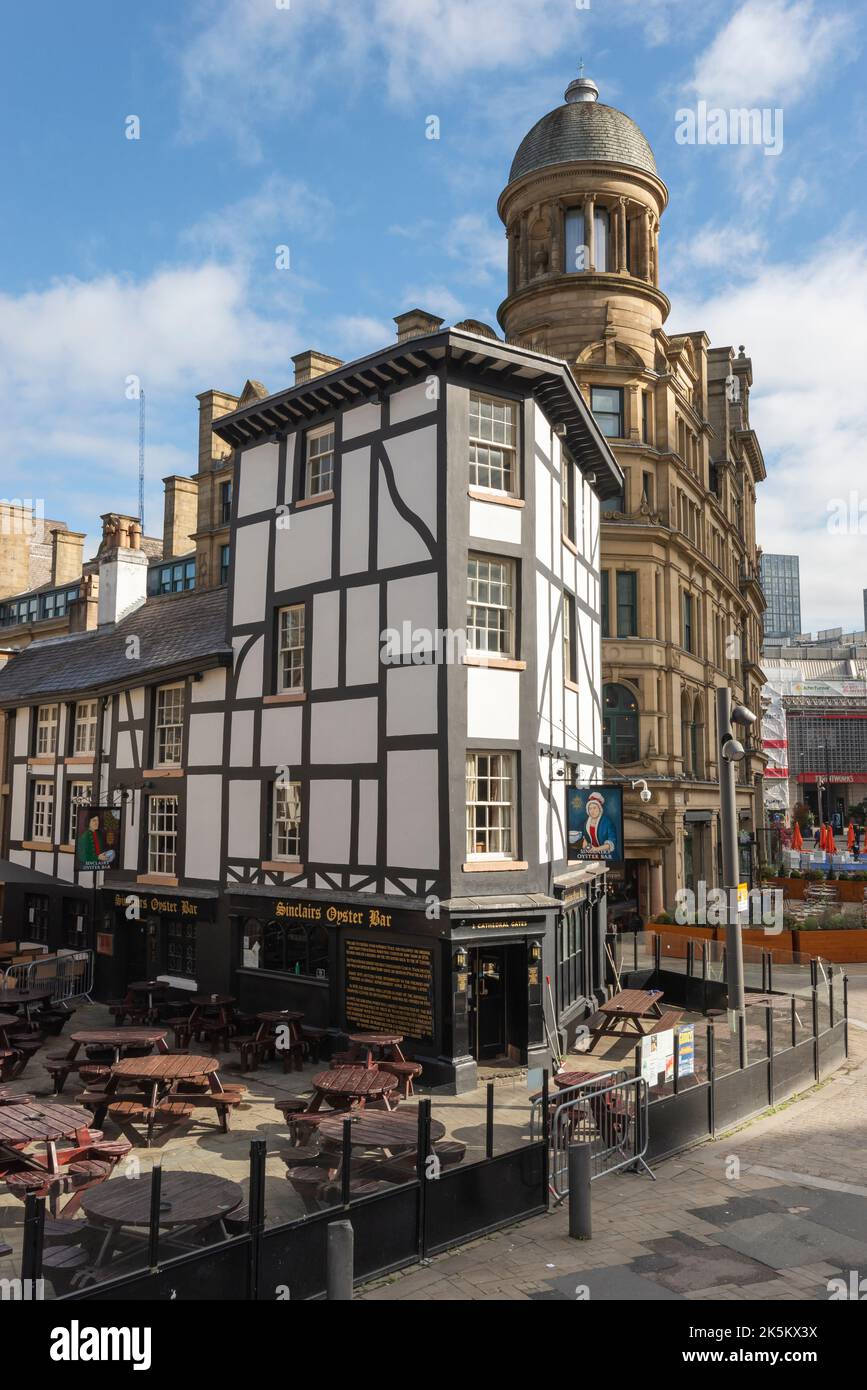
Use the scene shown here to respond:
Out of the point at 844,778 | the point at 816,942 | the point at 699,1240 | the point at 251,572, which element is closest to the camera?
the point at 699,1240

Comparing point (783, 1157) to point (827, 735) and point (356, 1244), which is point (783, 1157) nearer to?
point (356, 1244)

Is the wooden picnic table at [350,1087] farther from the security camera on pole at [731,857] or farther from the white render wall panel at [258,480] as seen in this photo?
the white render wall panel at [258,480]

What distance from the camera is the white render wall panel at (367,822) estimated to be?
17562 millimetres

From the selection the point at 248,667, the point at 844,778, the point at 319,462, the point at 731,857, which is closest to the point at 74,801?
the point at 248,667

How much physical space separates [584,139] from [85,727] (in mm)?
24899

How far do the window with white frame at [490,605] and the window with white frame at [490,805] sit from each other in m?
1.91

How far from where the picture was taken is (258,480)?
2088cm

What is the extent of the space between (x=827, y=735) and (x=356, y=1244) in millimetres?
122054

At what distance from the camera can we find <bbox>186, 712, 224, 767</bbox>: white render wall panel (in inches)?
829

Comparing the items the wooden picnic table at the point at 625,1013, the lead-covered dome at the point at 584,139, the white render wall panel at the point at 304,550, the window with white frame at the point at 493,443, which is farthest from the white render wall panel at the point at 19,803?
the lead-covered dome at the point at 584,139

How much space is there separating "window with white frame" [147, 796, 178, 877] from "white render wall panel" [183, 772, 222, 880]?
0.75 m

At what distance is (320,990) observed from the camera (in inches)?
713

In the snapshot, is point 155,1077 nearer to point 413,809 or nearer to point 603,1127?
point 603,1127
